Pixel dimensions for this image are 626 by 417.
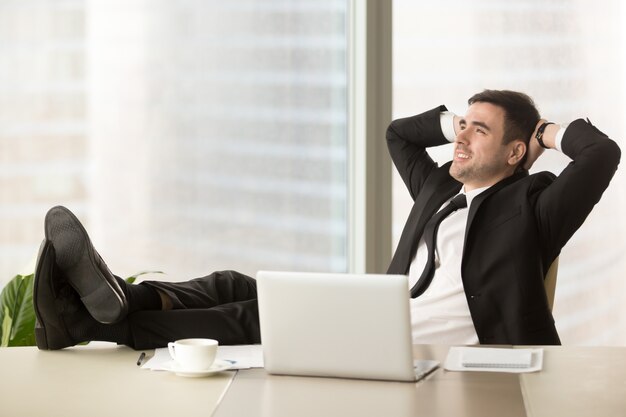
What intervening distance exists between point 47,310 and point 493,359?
1.01 metres

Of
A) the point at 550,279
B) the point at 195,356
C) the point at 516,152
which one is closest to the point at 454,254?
the point at 550,279

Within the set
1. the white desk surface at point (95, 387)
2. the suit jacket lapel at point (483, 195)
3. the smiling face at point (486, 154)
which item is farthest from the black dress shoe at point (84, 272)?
the smiling face at point (486, 154)

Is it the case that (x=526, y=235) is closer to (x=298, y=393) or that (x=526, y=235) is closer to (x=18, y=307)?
(x=298, y=393)

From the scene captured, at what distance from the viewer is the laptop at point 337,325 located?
69.8 inches

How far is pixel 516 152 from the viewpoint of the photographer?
312cm

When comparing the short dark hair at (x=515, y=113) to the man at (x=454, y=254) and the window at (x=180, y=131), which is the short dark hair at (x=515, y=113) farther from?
the window at (x=180, y=131)

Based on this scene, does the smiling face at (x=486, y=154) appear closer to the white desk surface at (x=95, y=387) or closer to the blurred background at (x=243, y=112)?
the blurred background at (x=243, y=112)

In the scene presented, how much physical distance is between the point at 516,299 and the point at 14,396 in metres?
1.59

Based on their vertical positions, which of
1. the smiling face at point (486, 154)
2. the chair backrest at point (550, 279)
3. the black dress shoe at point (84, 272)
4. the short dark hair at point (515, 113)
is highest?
the short dark hair at point (515, 113)

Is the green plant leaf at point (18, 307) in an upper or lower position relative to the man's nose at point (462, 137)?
lower

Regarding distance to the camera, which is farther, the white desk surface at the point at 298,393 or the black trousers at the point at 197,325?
the black trousers at the point at 197,325

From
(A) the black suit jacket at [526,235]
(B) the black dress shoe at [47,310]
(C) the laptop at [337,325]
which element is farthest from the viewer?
(A) the black suit jacket at [526,235]

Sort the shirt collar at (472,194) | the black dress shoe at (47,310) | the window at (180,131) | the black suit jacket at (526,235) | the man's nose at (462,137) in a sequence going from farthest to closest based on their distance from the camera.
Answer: the window at (180,131)
the man's nose at (462,137)
the shirt collar at (472,194)
the black suit jacket at (526,235)
the black dress shoe at (47,310)

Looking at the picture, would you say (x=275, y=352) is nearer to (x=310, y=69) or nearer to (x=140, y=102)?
(x=140, y=102)
